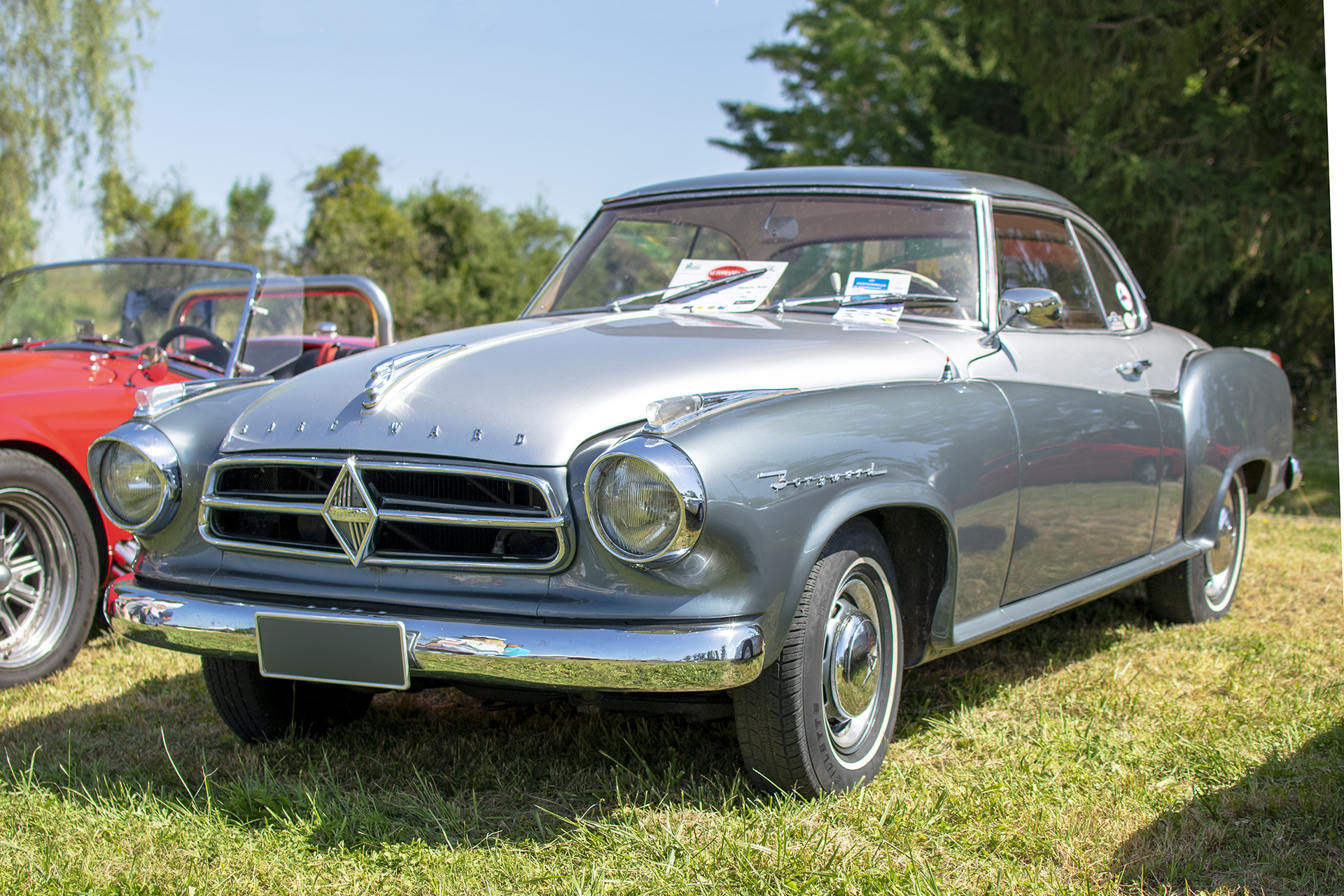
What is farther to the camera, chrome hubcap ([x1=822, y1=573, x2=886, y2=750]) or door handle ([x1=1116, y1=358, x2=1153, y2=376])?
door handle ([x1=1116, y1=358, x2=1153, y2=376])

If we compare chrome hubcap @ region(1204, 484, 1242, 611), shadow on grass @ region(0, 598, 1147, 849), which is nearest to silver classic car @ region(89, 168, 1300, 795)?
shadow on grass @ region(0, 598, 1147, 849)

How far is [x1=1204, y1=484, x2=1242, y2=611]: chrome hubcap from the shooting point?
481cm

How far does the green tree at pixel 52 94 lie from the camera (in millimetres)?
17719

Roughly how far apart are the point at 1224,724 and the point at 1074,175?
12586mm

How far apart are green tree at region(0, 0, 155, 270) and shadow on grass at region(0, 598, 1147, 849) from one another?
664 inches

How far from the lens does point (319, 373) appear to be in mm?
3123

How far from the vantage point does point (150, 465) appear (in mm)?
2977

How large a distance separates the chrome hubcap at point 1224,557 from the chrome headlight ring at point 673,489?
3.22 meters

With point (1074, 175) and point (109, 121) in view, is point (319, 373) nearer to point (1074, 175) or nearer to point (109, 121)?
point (1074, 175)

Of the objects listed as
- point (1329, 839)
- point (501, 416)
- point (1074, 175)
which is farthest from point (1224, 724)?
point (1074, 175)

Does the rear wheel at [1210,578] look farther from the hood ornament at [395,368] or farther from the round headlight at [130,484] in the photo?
the round headlight at [130,484]

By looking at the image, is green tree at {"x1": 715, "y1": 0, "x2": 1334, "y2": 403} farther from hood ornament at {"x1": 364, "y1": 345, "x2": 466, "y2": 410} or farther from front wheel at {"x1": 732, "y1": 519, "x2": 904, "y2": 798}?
hood ornament at {"x1": 364, "y1": 345, "x2": 466, "y2": 410}

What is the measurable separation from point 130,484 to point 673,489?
1.57 metres

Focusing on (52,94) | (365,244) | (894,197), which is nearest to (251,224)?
(365,244)
